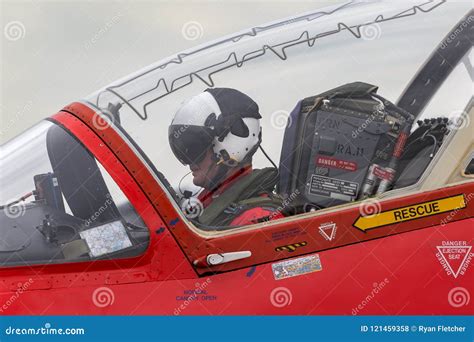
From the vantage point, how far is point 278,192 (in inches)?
150

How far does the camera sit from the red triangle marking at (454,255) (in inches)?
128

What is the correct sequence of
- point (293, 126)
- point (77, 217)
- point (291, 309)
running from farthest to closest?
point (293, 126)
point (77, 217)
point (291, 309)

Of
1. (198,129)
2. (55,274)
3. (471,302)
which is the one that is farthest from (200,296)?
(471,302)

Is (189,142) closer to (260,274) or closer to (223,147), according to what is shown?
(223,147)

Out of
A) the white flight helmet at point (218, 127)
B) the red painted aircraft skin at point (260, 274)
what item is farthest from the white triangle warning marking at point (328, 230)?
the white flight helmet at point (218, 127)

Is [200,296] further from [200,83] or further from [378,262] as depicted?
[200,83]

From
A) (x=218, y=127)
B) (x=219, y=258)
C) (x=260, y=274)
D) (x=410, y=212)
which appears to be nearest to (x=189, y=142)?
(x=218, y=127)

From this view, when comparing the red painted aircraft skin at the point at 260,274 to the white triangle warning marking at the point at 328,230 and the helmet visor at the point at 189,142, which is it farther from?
the helmet visor at the point at 189,142

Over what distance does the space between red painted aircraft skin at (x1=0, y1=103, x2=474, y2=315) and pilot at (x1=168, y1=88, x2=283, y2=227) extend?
358 mm

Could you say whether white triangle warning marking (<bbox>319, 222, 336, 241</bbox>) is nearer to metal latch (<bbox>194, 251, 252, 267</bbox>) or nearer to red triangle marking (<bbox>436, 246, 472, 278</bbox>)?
metal latch (<bbox>194, 251, 252, 267</bbox>)

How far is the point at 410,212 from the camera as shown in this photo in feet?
11.0

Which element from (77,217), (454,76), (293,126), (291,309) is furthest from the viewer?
(454,76)

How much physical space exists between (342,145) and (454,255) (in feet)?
2.70

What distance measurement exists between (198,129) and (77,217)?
32.2 inches
